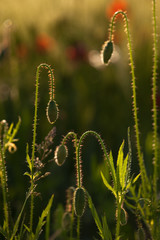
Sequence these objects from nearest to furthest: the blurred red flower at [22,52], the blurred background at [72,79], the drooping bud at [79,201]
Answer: the drooping bud at [79,201] → the blurred background at [72,79] → the blurred red flower at [22,52]

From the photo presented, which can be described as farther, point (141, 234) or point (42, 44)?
point (42, 44)

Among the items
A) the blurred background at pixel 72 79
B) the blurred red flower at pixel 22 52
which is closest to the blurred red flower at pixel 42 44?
the blurred background at pixel 72 79

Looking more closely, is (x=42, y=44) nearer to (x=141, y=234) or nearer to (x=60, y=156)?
(x=60, y=156)

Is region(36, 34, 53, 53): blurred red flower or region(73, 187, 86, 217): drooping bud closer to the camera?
region(73, 187, 86, 217): drooping bud

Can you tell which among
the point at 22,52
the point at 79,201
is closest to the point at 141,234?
the point at 79,201

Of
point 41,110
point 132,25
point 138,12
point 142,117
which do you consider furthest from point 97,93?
point 138,12

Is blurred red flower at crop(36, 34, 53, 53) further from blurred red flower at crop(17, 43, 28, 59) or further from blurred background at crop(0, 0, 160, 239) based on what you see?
blurred red flower at crop(17, 43, 28, 59)

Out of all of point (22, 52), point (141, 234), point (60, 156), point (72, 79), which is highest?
point (22, 52)

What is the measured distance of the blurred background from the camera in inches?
100

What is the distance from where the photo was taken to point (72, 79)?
12.4 feet

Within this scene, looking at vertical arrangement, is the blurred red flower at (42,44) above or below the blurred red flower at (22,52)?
above

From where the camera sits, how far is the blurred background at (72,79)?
2547 mm

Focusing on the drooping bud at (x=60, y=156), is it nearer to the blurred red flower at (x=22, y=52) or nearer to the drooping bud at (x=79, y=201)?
the drooping bud at (x=79, y=201)

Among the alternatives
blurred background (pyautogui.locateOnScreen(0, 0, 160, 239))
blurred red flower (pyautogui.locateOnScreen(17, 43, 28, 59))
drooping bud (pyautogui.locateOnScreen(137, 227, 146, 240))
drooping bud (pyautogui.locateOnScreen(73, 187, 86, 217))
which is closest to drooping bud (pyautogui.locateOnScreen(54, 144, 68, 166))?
drooping bud (pyautogui.locateOnScreen(73, 187, 86, 217))
